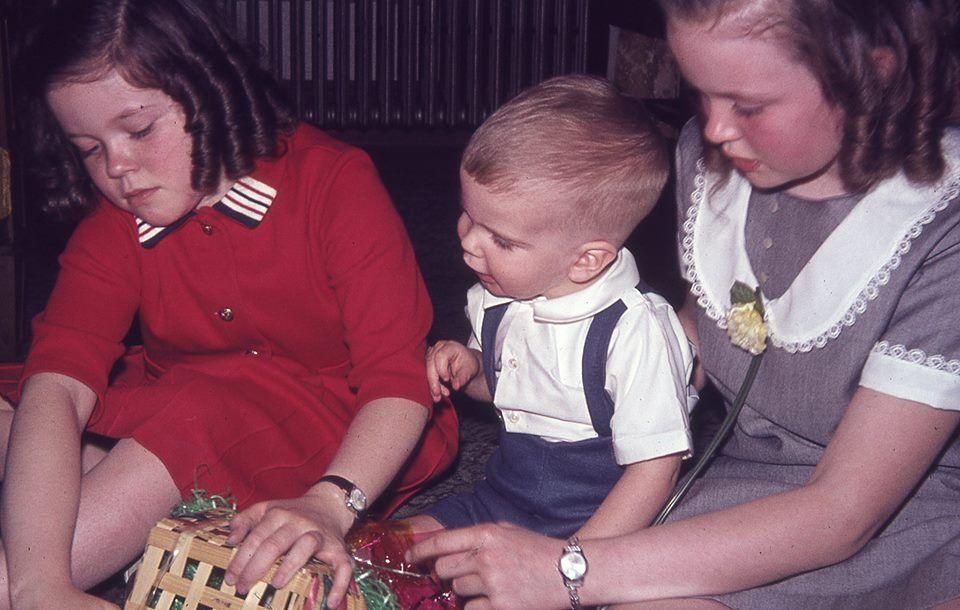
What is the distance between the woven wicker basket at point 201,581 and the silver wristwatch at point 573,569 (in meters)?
0.19

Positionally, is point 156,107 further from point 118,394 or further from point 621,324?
point 621,324

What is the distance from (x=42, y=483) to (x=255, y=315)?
0.31m

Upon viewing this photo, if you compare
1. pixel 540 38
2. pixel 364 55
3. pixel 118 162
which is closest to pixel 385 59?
pixel 364 55

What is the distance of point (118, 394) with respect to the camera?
134cm

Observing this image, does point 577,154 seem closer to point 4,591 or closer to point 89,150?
point 89,150

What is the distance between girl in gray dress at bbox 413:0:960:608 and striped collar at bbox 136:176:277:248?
1.56 feet

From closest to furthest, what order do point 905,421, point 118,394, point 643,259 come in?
point 905,421 → point 118,394 → point 643,259

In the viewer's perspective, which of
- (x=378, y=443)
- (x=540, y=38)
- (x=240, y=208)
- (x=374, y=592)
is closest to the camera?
(x=374, y=592)

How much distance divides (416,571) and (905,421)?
1.89 feet

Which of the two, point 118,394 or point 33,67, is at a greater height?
point 33,67

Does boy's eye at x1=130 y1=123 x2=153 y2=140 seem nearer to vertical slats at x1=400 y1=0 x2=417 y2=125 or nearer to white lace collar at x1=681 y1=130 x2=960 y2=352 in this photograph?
white lace collar at x1=681 y1=130 x2=960 y2=352

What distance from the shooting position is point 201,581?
3.24 feet

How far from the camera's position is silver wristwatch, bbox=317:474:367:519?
45.4 inches

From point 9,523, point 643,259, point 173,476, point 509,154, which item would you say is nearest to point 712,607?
point 509,154
